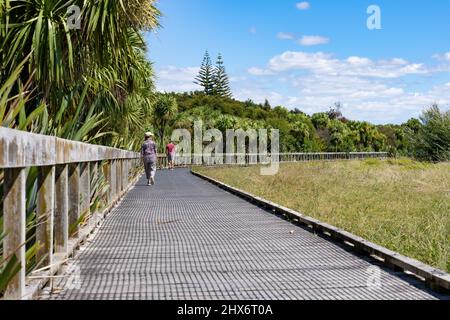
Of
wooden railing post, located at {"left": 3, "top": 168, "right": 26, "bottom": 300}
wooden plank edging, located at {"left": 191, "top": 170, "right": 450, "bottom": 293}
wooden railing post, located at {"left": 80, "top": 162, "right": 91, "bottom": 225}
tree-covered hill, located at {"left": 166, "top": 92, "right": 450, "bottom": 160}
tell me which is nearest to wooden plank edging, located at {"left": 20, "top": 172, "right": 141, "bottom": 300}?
wooden railing post, located at {"left": 80, "top": 162, "right": 91, "bottom": 225}

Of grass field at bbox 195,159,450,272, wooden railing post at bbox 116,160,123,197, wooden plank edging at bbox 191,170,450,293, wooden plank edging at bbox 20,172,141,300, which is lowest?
grass field at bbox 195,159,450,272

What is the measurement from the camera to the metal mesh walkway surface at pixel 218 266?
4117 mm

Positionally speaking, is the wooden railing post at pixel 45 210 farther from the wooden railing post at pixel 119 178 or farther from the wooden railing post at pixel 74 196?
the wooden railing post at pixel 119 178

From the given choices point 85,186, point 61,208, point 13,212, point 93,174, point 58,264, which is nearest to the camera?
point 13,212

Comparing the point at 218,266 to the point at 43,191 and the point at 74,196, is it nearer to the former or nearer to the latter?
the point at 74,196

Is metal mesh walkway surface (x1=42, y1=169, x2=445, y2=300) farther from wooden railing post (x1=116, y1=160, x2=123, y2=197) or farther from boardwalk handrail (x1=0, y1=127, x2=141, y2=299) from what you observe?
wooden railing post (x1=116, y1=160, x2=123, y2=197)

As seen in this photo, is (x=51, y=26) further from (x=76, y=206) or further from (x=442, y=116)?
(x=442, y=116)

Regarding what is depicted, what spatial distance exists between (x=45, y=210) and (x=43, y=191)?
0.43 feet

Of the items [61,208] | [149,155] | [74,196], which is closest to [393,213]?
[74,196]

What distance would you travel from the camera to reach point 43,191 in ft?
13.3

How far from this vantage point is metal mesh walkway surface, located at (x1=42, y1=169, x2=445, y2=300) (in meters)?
4.12

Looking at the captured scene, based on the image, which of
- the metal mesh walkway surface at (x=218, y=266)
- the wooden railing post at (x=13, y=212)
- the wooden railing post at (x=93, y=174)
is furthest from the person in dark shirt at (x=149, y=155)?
the wooden railing post at (x=13, y=212)
